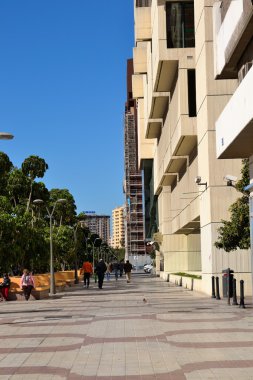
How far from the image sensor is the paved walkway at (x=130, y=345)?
8.73 meters

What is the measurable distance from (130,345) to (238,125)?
6705 mm

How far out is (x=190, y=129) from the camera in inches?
1291

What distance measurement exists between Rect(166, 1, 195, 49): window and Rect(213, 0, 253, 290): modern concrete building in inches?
646

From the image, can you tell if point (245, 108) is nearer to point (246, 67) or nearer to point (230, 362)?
point (246, 67)

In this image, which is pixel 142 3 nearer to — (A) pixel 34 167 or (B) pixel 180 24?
(A) pixel 34 167

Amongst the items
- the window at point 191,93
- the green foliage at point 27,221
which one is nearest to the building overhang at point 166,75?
the window at point 191,93

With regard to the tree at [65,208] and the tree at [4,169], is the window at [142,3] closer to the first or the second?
the tree at [4,169]

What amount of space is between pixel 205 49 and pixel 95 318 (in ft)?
48.4

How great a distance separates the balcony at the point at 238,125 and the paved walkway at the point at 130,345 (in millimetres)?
4480

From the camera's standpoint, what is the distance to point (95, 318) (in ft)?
55.7

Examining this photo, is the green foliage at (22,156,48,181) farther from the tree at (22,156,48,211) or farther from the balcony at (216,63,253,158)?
the balcony at (216,63,253,158)

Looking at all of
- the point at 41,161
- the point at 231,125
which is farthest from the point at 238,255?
the point at 41,161

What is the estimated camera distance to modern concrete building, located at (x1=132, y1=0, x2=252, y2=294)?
26.7m

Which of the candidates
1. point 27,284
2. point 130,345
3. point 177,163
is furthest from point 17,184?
point 130,345
